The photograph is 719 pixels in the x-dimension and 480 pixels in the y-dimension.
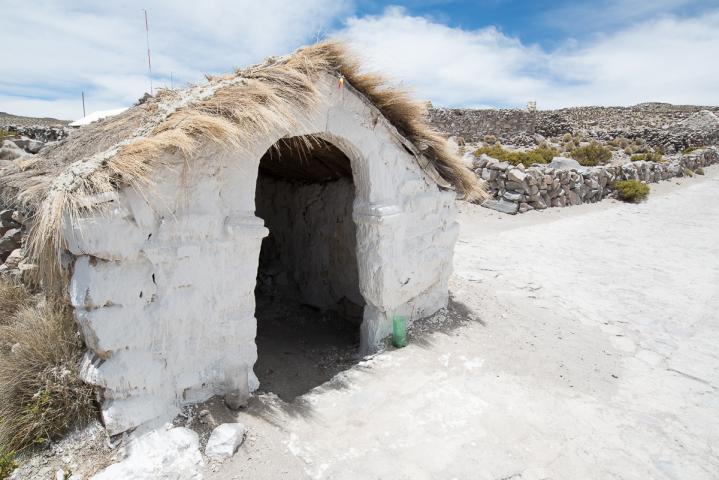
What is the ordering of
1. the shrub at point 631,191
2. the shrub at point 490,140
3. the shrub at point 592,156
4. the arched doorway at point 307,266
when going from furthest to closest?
the shrub at point 490,140
the shrub at point 592,156
the shrub at point 631,191
the arched doorway at point 307,266

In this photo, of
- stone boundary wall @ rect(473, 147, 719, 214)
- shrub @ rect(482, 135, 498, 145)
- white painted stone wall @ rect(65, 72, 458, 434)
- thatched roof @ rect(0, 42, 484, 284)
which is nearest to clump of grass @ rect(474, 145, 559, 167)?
stone boundary wall @ rect(473, 147, 719, 214)

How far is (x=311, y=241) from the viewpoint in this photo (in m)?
6.44

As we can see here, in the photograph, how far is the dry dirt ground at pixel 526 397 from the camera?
3.02 metres

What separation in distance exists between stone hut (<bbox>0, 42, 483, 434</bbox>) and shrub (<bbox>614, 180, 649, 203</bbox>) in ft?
37.7

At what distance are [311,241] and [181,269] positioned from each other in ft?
11.1

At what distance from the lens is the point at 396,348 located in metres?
4.45

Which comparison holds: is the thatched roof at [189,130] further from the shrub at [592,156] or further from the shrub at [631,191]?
the shrub at [592,156]

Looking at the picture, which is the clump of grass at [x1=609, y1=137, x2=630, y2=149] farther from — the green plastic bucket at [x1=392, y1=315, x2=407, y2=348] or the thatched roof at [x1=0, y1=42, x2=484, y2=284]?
the green plastic bucket at [x1=392, y1=315, x2=407, y2=348]

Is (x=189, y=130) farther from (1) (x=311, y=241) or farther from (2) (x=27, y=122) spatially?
(2) (x=27, y=122)

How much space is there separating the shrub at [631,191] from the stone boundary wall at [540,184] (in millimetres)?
337

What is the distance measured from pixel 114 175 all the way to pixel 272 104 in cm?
118

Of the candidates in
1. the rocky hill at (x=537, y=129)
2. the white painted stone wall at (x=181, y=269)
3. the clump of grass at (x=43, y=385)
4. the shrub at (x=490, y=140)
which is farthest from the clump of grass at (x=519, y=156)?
the clump of grass at (x=43, y=385)

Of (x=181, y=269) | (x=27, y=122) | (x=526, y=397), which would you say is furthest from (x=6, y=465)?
(x=27, y=122)

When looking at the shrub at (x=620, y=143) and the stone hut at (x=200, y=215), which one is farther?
the shrub at (x=620, y=143)
